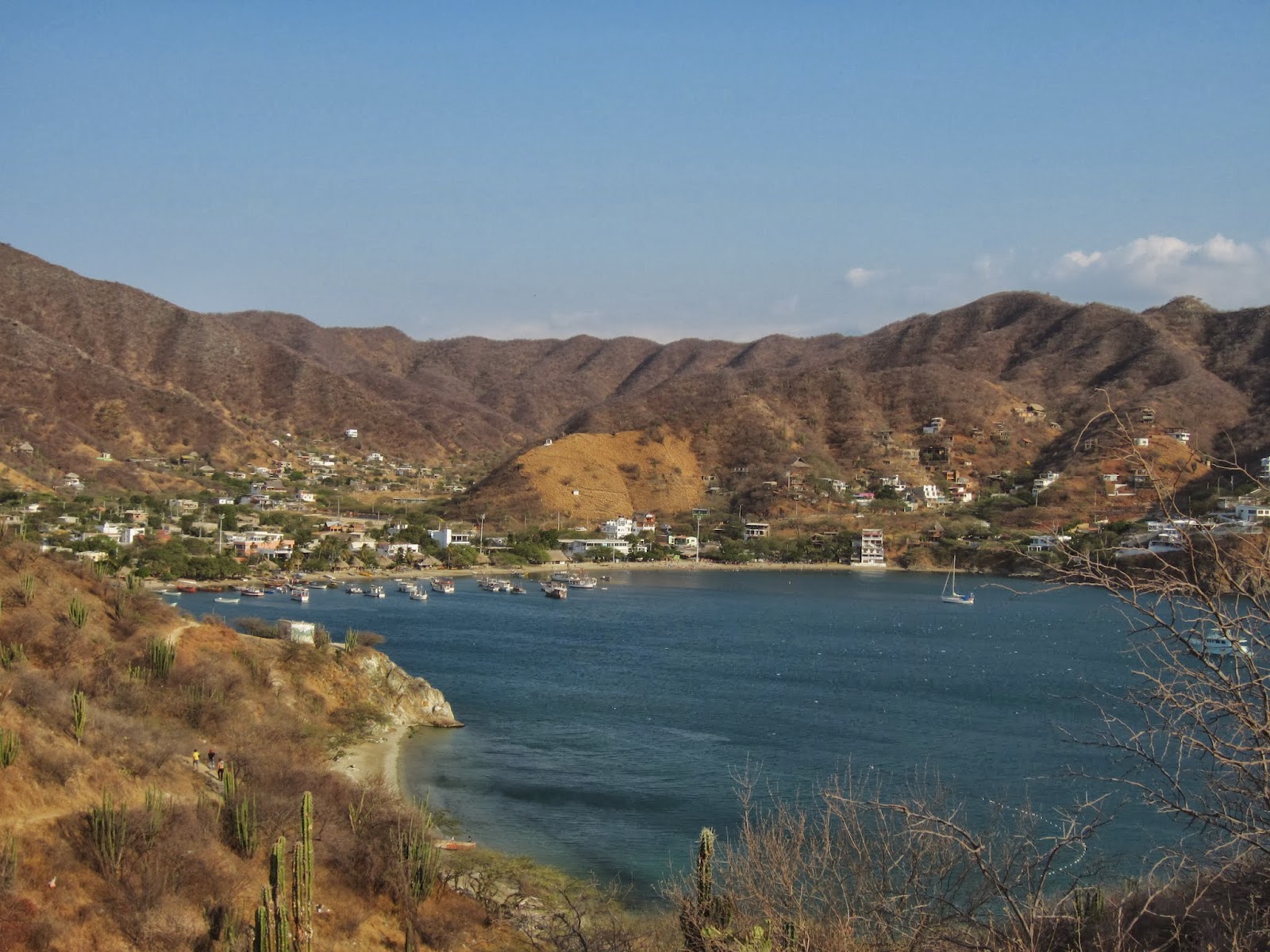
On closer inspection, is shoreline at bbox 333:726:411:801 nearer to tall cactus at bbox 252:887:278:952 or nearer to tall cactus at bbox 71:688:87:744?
tall cactus at bbox 71:688:87:744

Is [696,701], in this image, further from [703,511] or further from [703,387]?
[703,387]

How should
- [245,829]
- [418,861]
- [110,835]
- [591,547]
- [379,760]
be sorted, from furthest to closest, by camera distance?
[591,547], [379,760], [418,861], [245,829], [110,835]

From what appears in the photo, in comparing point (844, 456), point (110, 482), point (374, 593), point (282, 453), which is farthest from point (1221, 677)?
point (282, 453)

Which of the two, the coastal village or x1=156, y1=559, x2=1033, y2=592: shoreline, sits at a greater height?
the coastal village

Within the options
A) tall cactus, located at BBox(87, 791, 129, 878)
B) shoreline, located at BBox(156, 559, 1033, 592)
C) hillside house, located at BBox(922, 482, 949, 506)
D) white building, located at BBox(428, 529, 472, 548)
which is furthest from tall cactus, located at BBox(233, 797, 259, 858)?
hillside house, located at BBox(922, 482, 949, 506)

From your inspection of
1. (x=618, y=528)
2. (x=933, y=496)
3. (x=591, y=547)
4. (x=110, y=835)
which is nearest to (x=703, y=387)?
(x=933, y=496)

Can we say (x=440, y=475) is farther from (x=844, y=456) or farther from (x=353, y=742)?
(x=353, y=742)
